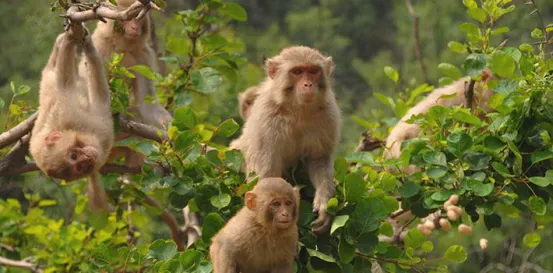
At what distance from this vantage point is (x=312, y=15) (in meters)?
20.1

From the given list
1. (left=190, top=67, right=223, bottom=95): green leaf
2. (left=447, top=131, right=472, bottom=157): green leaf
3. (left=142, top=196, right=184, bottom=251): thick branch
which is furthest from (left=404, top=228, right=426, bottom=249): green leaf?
(left=142, top=196, right=184, bottom=251): thick branch

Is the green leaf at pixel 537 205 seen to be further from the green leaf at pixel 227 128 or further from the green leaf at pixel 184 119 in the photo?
the green leaf at pixel 184 119

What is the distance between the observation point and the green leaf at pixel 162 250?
4633mm

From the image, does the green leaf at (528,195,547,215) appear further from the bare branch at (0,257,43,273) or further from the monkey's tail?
the bare branch at (0,257,43,273)

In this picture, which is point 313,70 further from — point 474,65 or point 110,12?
point 110,12

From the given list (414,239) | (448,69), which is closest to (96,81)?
(414,239)

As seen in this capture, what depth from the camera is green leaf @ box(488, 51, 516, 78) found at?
499 cm

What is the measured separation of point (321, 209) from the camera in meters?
4.92

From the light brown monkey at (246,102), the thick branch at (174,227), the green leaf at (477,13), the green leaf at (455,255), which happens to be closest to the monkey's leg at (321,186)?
the green leaf at (455,255)

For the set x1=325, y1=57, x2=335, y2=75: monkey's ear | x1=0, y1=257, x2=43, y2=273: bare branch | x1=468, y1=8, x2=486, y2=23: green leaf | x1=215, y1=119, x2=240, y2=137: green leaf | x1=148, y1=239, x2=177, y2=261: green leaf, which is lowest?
x1=0, y1=257, x2=43, y2=273: bare branch

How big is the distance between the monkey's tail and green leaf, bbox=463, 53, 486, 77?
2.21m

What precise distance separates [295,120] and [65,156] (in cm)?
134

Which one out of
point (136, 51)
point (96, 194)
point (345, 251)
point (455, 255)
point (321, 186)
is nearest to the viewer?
point (345, 251)

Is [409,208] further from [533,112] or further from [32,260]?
[32,260]
